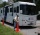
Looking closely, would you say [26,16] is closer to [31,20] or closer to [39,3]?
[31,20]

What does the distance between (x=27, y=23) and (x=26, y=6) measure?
2054 millimetres

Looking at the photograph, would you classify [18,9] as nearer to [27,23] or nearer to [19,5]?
[19,5]

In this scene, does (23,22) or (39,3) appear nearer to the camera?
(23,22)

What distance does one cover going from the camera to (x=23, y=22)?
1844 cm

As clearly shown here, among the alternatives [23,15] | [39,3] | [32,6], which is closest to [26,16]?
[23,15]

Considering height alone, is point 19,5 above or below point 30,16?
above

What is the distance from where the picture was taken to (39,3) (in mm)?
45156

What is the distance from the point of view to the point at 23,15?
61.0ft

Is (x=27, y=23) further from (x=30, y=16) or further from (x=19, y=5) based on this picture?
(x=19, y=5)

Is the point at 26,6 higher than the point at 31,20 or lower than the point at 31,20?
higher

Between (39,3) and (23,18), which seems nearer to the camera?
(23,18)

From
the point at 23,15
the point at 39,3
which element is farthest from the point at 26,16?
the point at 39,3

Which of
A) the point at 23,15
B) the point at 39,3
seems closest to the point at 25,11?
the point at 23,15

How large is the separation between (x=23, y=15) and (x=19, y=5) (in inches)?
52.7
